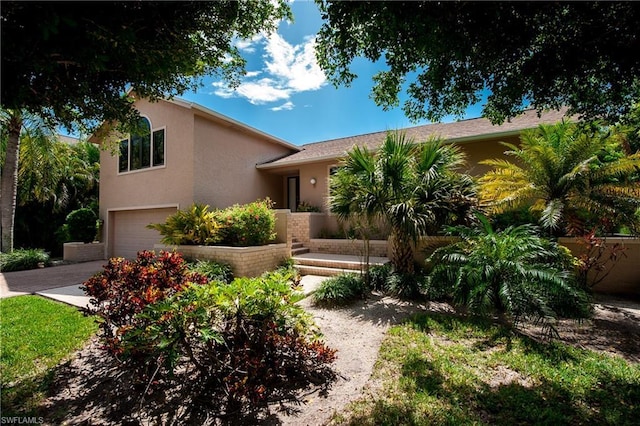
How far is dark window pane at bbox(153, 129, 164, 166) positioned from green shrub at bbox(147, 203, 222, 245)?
4264 mm

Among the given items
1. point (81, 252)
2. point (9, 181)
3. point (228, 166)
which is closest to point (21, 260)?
point (81, 252)

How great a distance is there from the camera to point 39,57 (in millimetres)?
2688

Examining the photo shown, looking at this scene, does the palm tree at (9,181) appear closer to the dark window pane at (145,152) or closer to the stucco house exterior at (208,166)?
the stucco house exterior at (208,166)

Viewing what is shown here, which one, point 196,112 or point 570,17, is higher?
point 196,112

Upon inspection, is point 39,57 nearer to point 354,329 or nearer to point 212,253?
point 354,329

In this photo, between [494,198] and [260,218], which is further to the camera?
[260,218]

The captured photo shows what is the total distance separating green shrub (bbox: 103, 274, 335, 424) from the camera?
3.12 metres

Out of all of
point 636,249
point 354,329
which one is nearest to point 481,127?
point 636,249

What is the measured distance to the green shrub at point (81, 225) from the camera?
1505 cm

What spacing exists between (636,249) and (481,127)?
20.7 feet

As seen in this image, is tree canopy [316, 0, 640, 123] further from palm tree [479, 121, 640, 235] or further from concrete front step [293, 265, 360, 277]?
concrete front step [293, 265, 360, 277]

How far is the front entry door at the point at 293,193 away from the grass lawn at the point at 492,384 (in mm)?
11857

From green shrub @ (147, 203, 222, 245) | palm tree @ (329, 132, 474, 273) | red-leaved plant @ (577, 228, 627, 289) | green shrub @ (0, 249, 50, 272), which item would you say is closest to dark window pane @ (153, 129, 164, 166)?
green shrub @ (147, 203, 222, 245)

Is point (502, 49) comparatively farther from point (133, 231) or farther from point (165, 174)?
point (133, 231)
